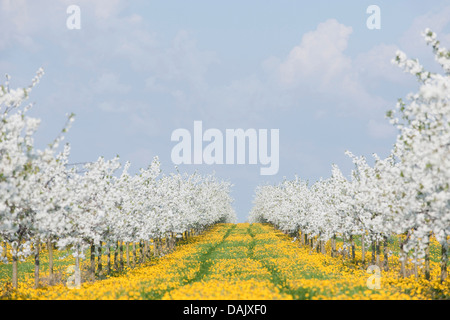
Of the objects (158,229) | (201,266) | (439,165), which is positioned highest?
(439,165)

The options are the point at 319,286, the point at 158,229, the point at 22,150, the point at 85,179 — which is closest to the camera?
the point at 22,150

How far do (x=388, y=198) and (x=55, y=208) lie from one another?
14516 millimetres

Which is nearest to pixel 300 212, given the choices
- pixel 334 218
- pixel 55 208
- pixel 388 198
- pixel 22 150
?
pixel 334 218

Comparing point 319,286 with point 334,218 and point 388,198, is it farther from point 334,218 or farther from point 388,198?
point 334,218

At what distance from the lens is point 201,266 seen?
31.1 m

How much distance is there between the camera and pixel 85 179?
2239 centimetres

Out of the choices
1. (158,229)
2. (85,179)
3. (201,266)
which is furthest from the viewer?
(158,229)
